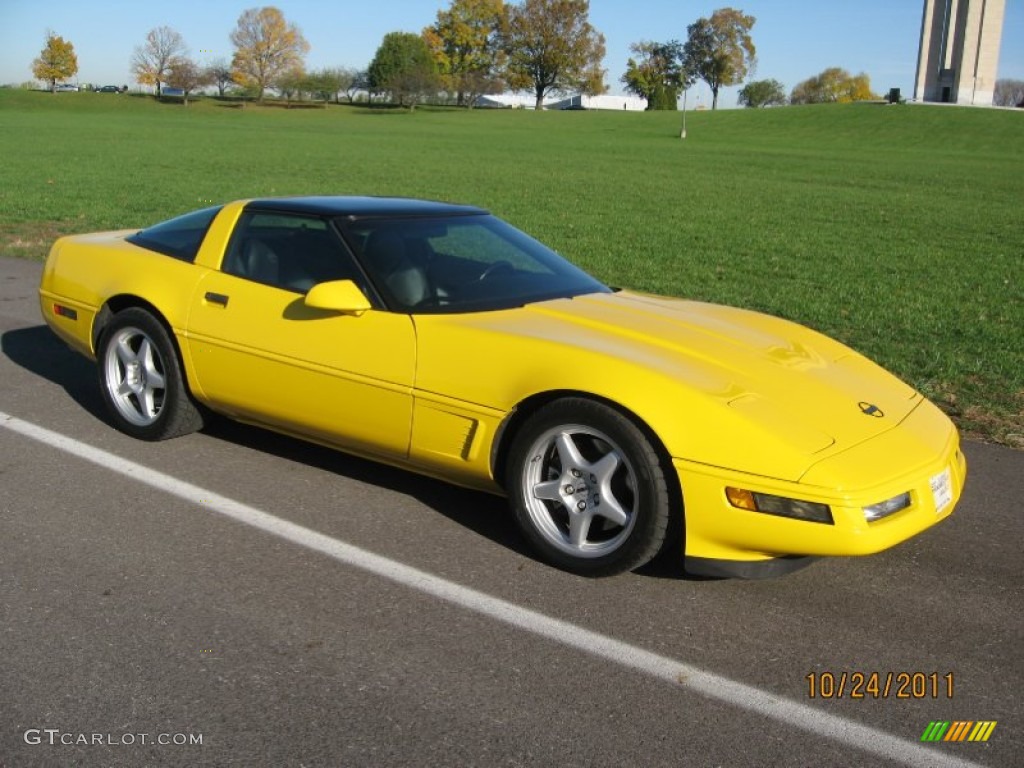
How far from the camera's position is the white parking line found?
A: 9.50ft

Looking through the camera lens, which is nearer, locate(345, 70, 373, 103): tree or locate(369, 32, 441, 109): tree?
locate(369, 32, 441, 109): tree

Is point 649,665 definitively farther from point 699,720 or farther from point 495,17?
point 495,17

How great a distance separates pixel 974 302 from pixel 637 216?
8919 mm

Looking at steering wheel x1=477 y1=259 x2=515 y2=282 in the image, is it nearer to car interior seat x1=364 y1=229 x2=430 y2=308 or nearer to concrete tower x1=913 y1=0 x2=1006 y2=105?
car interior seat x1=364 y1=229 x2=430 y2=308

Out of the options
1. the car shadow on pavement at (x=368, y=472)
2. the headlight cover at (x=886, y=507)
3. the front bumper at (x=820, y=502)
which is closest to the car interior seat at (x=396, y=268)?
the car shadow on pavement at (x=368, y=472)

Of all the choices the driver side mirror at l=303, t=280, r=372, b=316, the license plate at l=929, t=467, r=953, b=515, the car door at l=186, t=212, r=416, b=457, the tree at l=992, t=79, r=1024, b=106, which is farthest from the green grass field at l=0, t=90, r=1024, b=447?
the tree at l=992, t=79, r=1024, b=106

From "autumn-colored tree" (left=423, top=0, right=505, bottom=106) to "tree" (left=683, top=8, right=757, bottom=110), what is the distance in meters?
24.7

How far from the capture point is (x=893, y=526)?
11.6ft

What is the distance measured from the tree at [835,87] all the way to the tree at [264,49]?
74409 mm

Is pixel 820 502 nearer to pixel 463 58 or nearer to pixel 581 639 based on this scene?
pixel 581 639

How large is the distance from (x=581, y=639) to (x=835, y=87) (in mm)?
162473

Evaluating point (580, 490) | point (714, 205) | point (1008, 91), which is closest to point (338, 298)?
point (580, 490)

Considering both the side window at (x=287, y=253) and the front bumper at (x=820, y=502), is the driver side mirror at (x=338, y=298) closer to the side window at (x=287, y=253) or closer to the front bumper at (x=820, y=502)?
the side window at (x=287, y=253)
